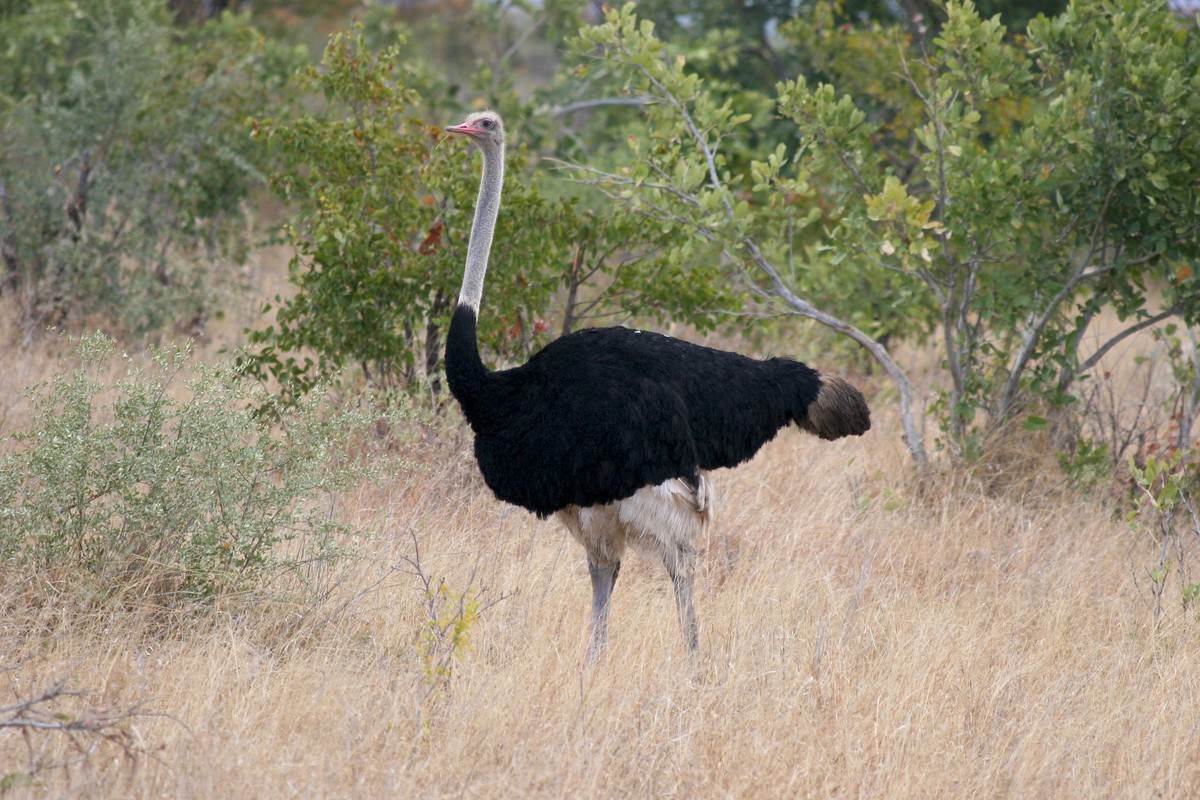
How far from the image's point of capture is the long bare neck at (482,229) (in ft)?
14.6

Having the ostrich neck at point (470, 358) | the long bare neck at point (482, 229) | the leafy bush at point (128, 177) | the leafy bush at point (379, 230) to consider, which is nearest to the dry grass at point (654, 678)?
the ostrich neck at point (470, 358)

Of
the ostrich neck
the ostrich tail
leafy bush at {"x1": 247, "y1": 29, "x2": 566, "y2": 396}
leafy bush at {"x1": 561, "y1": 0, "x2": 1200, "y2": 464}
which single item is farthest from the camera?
leafy bush at {"x1": 247, "y1": 29, "x2": 566, "y2": 396}

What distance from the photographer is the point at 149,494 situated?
4.34m

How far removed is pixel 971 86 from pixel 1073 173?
58 centimetres

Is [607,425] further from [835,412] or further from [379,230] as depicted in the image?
[379,230]

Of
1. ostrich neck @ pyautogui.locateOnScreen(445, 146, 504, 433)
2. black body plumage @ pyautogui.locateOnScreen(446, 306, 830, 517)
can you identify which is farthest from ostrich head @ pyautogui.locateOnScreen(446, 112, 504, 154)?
black body plumage @ pyautogui.locateOnScreen(446, 306, 830, 517)

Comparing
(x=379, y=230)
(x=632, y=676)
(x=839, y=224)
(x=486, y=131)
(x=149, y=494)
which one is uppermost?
(x=839, y=224)

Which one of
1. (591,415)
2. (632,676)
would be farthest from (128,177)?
(632,676)

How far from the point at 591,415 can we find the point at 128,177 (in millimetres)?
5571

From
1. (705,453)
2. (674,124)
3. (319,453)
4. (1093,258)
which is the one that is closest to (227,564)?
(319,453)

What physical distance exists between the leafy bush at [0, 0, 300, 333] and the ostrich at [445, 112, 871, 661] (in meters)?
4.33

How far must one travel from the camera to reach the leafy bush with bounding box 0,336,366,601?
4.25 meters

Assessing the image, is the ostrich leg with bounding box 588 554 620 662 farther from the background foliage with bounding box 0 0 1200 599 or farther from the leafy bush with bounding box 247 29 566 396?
the leafy bush with bounding box 247 29 566 396

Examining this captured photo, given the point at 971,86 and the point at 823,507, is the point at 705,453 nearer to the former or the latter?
the point at 823,507
